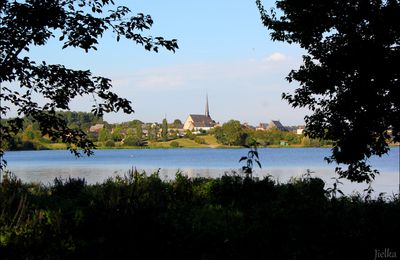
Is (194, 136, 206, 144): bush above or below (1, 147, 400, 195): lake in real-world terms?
above

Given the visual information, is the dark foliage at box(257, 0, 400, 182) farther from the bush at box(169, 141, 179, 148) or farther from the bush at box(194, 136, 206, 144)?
the bush at box(169, 141, 179, 148)

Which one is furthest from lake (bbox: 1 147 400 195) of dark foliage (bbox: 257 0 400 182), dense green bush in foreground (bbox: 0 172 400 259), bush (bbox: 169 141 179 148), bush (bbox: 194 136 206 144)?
bush (bbox: 169 141 179 148)

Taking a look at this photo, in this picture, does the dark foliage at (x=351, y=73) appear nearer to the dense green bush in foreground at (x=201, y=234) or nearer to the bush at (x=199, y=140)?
the dense green bush in foreground at (x=201, y=234)

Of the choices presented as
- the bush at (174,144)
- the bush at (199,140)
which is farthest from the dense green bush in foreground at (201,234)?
the bush at (174,144)

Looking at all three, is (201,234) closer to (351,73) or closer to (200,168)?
(351,73)

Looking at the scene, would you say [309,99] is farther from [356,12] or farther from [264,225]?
[264,225]

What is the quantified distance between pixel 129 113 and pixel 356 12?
618 centimetres

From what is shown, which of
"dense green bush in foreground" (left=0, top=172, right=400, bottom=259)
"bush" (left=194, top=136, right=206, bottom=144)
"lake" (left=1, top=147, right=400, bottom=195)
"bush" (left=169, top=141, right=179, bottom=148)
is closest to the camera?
"dense green bush in foreground" (left=0, top=172, right=400, bottom=259)

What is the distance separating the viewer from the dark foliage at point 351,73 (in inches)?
374

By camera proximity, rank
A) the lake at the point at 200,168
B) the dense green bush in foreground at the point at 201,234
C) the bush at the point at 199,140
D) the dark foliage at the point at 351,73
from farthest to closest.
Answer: the bush at the point at 199,140, the lake at the point at 200,168, the dark foliage at the point at 351,73, the dense green bush in foreground at the point at 201,234

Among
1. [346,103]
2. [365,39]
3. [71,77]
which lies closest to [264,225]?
[71,77]

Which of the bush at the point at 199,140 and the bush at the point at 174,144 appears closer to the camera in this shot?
the bush at the point at 199,140

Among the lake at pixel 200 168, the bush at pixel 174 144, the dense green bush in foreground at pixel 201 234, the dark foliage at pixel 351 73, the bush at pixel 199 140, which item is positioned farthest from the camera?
the bush at pixel 174 144

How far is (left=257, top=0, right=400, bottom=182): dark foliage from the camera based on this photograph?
9492 mm
